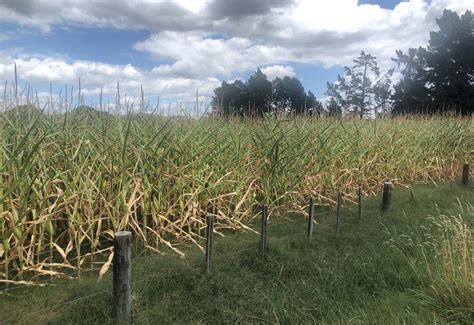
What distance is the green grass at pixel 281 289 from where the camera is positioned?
2.65 metres

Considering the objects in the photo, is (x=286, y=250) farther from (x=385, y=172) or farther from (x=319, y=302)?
(x=385, y=172)

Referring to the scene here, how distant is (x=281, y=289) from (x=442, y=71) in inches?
1164

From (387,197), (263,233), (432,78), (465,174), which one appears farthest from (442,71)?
(263,233)

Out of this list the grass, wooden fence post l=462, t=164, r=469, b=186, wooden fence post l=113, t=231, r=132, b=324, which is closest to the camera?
wooden fence post l=113, t=231, r=132, b=324

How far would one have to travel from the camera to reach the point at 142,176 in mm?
3494

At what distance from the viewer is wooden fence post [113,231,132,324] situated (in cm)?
250

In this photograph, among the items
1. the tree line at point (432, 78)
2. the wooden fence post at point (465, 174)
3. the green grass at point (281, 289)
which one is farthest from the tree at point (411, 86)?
the green grass at point (281, 289)

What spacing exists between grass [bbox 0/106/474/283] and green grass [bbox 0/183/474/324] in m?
0.23

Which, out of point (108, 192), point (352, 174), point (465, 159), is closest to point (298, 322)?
point (108, 192)

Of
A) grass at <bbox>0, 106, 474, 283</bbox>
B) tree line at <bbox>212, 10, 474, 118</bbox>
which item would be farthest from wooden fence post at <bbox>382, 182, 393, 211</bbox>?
tree line at <bbox>212, 10, 474, 118</bbox>

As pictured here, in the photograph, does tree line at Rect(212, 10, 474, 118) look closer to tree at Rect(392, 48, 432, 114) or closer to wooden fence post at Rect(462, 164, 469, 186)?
tree at Rect(392, 48, 432, 114)

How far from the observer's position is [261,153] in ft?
16.8

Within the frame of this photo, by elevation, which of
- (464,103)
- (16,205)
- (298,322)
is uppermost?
(464,103)

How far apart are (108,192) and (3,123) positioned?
1.00 metres
